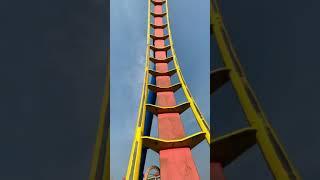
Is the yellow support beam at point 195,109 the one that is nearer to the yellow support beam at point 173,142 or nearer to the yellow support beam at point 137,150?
the yellow support beam at point 173,142

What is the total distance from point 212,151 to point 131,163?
3.17 ft

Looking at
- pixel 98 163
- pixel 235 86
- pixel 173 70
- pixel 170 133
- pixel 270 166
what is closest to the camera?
pixel 270 166

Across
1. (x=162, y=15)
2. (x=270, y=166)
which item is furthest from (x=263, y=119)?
(x=162, y=15)

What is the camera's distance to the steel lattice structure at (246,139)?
7.17ft

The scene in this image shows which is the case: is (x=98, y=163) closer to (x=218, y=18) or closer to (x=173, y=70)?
(x=218, y=18)

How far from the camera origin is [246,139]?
2465 mm

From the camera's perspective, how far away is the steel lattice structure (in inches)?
86.0

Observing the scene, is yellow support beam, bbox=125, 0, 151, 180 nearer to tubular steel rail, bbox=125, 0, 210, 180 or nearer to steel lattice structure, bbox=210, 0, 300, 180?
tubular steel rail, bbox=125, 0, 210, 180

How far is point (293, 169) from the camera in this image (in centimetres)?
207

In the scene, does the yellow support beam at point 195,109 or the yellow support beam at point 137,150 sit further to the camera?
the yellow support beam at point 195,109

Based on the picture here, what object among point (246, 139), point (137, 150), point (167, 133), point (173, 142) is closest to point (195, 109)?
point (167, 133)

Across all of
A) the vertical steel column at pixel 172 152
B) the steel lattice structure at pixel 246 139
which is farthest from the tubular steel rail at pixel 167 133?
the steel lattice structure at pixel 246 139

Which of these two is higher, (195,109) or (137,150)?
(195,109)

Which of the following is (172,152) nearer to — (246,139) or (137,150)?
(137,150)
